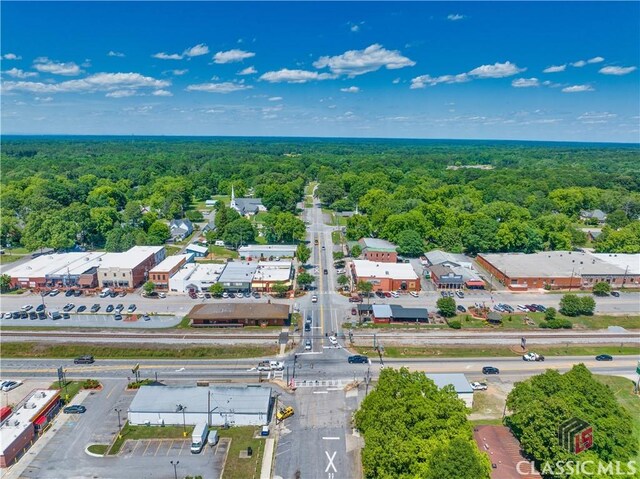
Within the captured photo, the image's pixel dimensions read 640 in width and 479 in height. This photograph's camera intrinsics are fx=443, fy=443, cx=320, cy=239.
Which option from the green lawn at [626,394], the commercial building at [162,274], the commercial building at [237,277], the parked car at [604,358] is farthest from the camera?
the commercial building at [162,274]

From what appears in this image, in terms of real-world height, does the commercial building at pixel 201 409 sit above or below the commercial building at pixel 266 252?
below

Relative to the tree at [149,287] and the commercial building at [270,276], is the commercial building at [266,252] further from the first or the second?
the tree at [149,287]

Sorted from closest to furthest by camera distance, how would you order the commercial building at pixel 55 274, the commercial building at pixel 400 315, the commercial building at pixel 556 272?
the commercial building at pixel 400 315, the commercial building at pixel 55 274, the commercial building at pixel 556 272

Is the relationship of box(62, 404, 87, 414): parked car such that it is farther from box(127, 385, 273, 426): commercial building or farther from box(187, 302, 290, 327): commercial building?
box(187, 302, 290, 327): commercial building

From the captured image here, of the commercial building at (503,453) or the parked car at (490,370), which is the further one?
the parked car at (490,370)

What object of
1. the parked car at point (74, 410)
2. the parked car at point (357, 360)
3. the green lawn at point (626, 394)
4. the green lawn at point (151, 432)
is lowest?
the green lawn at point (151, 432)

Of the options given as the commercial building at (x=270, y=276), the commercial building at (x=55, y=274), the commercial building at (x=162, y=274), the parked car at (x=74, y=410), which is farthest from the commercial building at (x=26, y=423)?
the commercial building at (x=270, y=276)

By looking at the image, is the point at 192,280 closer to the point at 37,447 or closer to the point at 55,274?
the point at 55,274
